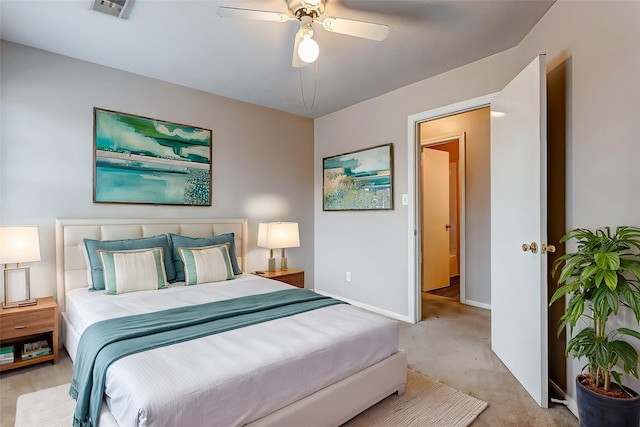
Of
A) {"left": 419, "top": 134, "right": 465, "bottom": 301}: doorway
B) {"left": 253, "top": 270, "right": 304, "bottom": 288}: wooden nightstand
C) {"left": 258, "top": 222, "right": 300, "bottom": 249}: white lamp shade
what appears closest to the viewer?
{"left": 253, "top": 270, "right": 304, "bottom": 288}: wooden nightstand

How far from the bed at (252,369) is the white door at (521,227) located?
85cm

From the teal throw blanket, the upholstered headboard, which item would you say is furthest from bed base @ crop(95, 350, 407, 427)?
the upholstered headboard

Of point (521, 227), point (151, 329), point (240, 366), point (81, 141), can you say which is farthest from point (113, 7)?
point (521, 227)

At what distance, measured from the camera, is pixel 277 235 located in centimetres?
376

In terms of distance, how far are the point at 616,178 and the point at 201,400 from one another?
2169mm

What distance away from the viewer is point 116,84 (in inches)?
122

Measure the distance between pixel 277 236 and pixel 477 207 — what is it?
2652 millimetres

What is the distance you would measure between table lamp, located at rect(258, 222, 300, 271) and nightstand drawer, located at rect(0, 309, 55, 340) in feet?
6.58

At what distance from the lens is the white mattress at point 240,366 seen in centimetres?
122

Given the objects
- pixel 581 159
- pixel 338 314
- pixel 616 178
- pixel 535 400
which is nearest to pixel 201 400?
pixel 338 314

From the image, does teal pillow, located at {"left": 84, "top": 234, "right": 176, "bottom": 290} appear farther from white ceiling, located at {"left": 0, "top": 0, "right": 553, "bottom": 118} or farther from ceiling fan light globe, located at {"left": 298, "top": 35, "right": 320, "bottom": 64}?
ceiling fan light globe, located at {"left": 298, "top": 35, "right": 320, "bottom": 64}

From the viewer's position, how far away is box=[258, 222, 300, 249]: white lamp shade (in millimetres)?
3751

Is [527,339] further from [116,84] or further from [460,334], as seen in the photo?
[116,84]

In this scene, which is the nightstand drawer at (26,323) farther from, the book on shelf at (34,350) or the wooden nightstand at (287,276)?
the wooden nightstand at (287,276)
